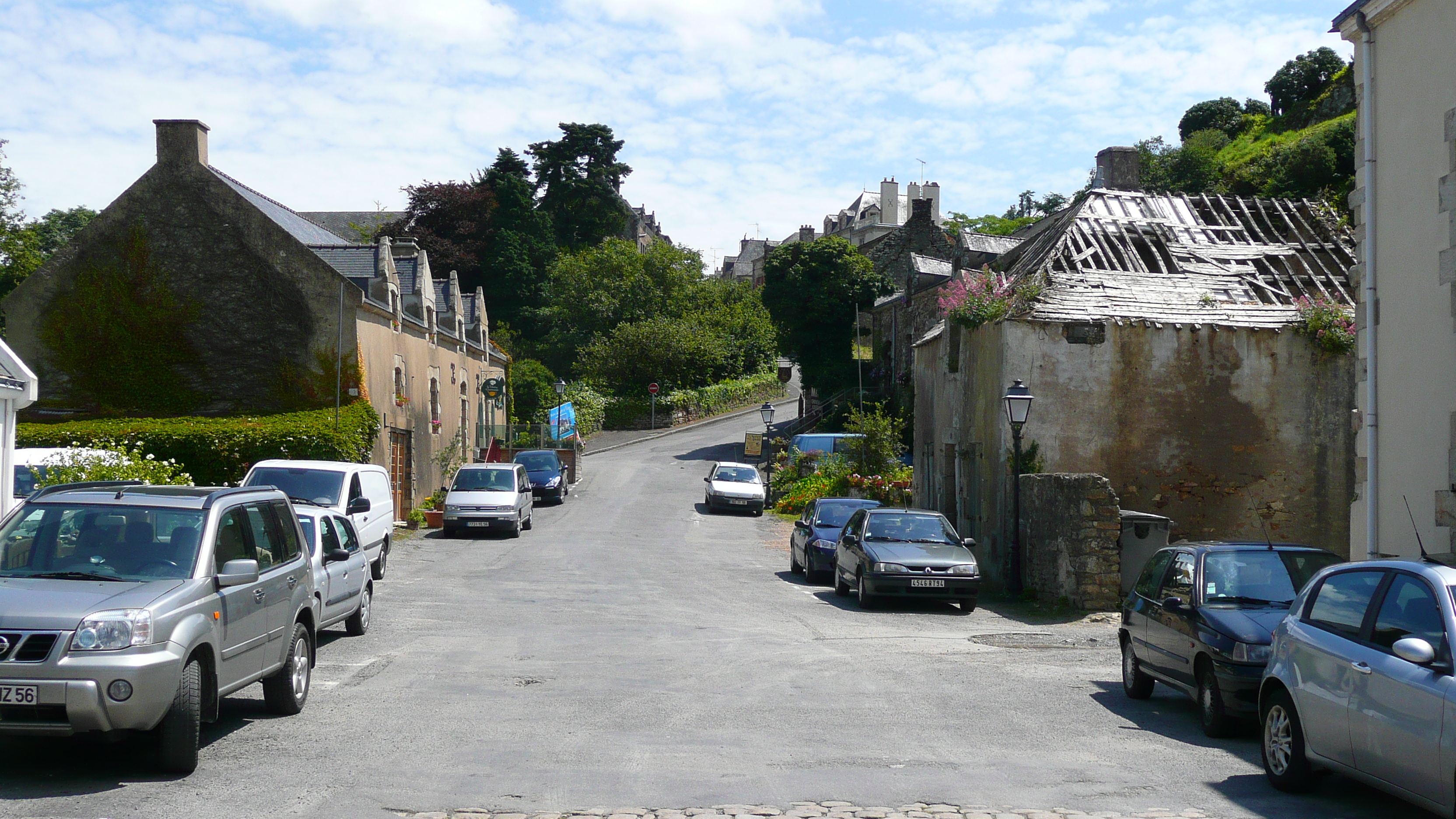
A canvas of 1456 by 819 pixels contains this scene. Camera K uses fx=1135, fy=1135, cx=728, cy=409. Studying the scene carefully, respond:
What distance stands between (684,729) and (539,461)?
29159 mm

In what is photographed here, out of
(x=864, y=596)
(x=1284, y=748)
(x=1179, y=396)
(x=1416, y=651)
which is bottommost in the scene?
(x=864, y=596)

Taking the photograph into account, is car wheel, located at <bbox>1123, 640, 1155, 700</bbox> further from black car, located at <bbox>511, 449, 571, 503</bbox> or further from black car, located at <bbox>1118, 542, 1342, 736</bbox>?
black car, located at <bbox>511, 449, 571, 503</bbox>

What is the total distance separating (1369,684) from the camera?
19.9 feet

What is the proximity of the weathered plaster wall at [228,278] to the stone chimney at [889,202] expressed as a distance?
77026mm

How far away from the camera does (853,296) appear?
55125 millimetres

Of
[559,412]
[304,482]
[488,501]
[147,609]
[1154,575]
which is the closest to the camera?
[147,609]

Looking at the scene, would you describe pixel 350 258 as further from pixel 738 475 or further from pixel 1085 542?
pixel 1085 542

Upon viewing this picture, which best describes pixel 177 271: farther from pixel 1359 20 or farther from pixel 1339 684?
pixel 1339 684

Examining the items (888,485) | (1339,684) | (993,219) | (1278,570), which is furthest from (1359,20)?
(993,219)

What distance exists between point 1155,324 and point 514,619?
11.8 meters

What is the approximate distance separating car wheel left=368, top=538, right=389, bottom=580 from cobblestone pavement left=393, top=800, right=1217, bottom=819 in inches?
482

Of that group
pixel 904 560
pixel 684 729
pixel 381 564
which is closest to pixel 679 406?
pixel 381 564

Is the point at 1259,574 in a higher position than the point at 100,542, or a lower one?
lower

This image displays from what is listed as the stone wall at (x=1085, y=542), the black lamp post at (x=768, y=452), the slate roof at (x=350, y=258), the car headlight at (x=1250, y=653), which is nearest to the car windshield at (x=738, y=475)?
the black lamp post at (x=768, y=452)
